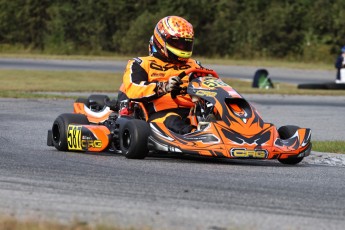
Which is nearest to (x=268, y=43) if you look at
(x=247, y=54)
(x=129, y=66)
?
(x=247, y=54)

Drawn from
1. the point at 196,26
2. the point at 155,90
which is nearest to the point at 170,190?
the point at 155,90

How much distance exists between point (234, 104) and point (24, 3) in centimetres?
3748

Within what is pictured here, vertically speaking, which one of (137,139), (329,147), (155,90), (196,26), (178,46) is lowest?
(196,26)

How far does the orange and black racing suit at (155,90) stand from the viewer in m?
10.4

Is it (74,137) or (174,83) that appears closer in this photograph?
(174,83)

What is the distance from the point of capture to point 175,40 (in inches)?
428

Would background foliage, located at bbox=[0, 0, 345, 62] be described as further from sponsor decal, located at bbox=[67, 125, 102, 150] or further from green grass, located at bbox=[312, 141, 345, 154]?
sponsor decal, located at bbox=[67, 125, 102, 150]

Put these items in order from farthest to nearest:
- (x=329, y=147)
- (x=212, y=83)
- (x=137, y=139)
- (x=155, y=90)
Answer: (x=329, y=147)
(x=155, y=90)
(x=212, y=83)
(x=137, y=139)

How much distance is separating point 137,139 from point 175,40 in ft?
4.56

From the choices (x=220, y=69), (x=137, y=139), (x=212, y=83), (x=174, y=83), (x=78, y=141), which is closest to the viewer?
(x=137, y=139)

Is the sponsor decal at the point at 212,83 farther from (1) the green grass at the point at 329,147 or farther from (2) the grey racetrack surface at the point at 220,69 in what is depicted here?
(2) the grey racetrack surface at the point at 220,69

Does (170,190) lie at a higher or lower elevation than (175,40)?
lower

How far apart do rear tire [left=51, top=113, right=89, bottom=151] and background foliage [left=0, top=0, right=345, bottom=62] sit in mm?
32596

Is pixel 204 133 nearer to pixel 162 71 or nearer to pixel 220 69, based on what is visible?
pixel 162 71
